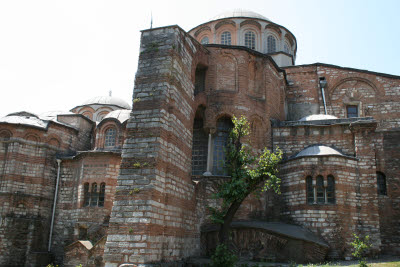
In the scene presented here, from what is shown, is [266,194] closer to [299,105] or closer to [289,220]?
[289,220]

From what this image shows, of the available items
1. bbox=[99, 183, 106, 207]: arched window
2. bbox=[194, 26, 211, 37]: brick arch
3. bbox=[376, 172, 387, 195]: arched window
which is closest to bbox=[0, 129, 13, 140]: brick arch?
bbox=[99, 183, 106, 207]: arched window

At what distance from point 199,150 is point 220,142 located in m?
1.06

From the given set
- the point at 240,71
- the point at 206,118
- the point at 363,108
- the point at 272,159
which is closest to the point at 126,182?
the point at 272,159

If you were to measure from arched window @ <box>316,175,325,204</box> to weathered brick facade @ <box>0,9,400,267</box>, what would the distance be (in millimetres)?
42

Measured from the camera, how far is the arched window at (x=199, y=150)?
18.1m

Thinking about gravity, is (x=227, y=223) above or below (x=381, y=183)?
below

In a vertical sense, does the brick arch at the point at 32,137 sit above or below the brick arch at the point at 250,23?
below

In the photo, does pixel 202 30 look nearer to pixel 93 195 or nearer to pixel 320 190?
pixel 93 195

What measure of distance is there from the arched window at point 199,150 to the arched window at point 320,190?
502 centimetres

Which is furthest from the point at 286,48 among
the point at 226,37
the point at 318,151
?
the point at 318,151

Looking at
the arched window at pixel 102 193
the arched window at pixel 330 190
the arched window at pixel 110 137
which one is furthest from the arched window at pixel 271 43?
the arched window at pixel 102 193

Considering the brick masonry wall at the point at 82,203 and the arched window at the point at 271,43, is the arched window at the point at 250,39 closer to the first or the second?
the arched window at the point at 271,43

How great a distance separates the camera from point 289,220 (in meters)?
17.1

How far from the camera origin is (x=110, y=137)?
23797mm
